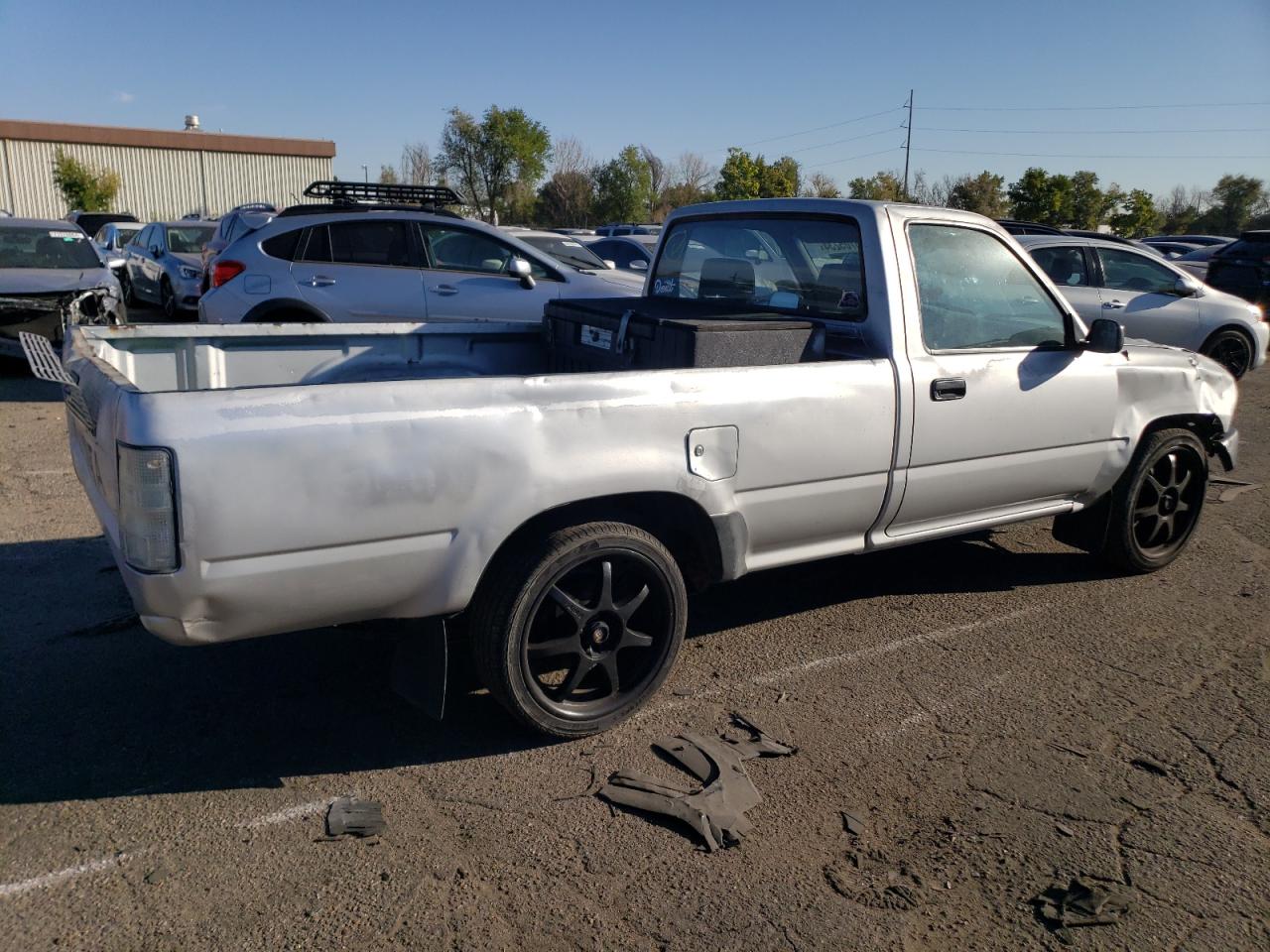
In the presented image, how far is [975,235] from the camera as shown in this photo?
479 cm

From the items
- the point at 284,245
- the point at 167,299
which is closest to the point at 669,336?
the point at 284,245

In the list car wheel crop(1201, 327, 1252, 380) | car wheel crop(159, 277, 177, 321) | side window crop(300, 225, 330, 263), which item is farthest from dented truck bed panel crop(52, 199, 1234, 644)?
car wheel crop(159, 277, 177, 321)

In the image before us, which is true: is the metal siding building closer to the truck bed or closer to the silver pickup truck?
the truck bed

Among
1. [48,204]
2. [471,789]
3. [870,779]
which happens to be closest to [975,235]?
[870,779]

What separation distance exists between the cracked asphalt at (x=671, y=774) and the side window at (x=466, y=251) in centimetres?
490

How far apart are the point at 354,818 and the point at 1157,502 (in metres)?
4.50

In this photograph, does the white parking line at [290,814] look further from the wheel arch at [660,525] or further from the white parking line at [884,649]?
the white parking line at [884,649]

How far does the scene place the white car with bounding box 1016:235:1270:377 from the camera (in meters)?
11.4

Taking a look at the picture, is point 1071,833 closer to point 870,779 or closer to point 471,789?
point 870,779

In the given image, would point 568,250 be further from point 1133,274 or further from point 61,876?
point 61,876

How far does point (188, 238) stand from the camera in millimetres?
16281

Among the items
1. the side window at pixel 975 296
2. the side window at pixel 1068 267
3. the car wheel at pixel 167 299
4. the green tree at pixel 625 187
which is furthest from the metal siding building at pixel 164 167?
the side window at pixel 975 296

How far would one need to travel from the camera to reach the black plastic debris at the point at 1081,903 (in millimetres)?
2842

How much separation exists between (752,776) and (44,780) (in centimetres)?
235
